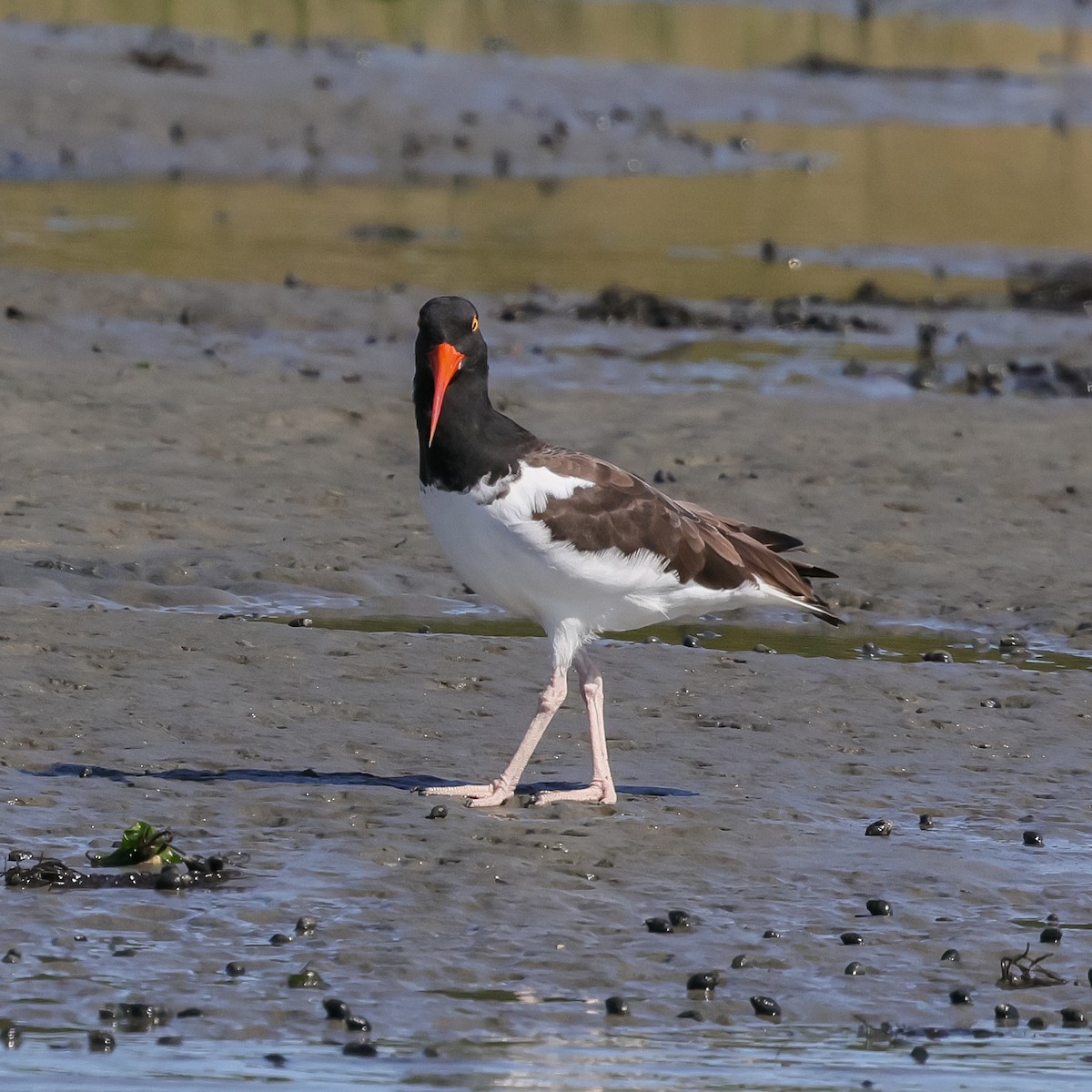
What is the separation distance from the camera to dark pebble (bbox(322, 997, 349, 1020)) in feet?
18.6

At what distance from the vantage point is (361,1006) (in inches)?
227

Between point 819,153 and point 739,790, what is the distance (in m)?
24.0

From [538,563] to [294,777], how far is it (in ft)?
3.75

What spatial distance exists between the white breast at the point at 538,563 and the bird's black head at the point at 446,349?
344 mm

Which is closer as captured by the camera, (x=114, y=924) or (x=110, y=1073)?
(x=110, y=1073)

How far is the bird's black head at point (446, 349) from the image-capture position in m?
7.49

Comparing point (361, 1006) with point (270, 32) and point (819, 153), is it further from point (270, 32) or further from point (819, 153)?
point (270, 32)

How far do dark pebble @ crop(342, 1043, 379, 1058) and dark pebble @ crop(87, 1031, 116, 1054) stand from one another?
1.81ft

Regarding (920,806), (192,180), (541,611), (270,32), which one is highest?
(270,32)

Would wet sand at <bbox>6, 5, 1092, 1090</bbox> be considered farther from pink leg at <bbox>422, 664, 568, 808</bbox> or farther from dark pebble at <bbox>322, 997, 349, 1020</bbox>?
pink leg at <bbox>422, 664, 568, 808</bbox>

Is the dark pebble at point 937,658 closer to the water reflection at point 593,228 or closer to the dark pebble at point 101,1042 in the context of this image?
the dark pebble at point 101,1042

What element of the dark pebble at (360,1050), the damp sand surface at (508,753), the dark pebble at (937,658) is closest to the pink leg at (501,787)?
the damp sand surface at (508,753)

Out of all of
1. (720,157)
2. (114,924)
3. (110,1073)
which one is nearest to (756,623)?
(114,924)

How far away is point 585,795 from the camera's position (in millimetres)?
7605
